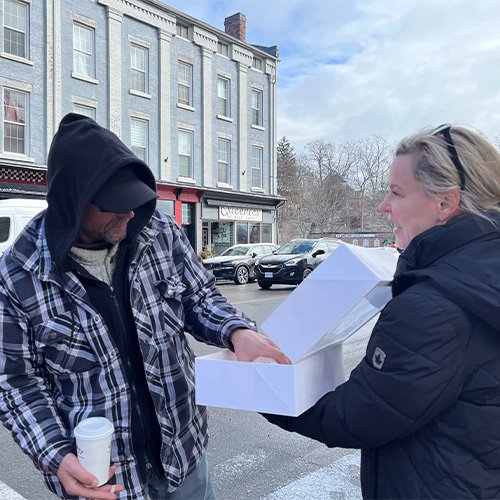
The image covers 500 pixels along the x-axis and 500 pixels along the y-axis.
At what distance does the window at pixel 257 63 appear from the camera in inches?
947

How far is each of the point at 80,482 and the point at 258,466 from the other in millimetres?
2325

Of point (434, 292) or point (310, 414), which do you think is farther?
point (310, 414)

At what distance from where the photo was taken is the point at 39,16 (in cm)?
1569

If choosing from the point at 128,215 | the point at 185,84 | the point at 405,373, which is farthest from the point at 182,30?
the point at 405,373

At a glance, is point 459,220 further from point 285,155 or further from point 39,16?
point 285,155

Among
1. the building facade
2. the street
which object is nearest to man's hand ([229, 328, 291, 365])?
the street

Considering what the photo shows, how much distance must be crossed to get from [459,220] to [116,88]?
18438 mm

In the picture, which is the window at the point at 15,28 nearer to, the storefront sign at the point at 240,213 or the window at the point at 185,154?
the window at the point at 185,154

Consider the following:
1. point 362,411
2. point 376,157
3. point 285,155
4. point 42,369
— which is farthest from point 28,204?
point 285,155

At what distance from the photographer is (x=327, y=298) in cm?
130

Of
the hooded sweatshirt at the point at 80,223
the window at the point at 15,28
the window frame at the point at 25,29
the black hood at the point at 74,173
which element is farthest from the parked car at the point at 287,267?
the black hood at the point at 74,173

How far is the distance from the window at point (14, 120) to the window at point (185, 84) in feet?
22.1

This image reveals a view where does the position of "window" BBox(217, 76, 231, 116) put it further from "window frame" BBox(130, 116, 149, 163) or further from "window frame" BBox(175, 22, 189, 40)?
"window frame" BBox(130, 116, 149, 163)

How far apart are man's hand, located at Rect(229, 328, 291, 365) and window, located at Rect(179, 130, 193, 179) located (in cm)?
1928
